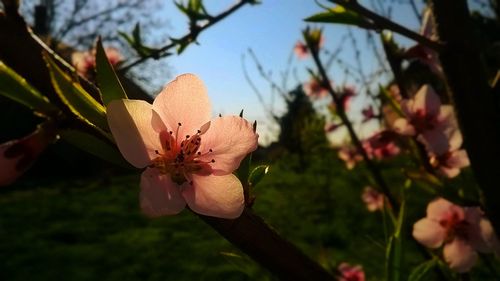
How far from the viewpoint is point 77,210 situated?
561cm

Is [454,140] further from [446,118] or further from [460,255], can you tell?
[460,255]

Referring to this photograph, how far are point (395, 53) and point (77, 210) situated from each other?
5.24 metres

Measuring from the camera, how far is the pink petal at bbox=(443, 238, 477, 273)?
33.3 inches

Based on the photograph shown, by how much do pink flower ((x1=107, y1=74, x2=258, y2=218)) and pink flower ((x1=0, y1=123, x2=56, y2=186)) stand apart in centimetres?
5

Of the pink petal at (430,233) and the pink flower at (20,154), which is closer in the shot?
the pink flower at (20,154)

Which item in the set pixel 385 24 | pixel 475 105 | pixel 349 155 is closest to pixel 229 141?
pixel 385 24

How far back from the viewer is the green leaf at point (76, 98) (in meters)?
0.31

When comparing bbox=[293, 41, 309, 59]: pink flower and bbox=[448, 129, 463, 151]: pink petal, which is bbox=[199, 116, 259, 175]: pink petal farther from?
bbox=[293, 41, 309, 59]: pink flower

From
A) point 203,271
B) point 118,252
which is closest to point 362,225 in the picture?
point 203,271

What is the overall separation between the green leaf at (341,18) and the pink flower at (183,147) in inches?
10.5

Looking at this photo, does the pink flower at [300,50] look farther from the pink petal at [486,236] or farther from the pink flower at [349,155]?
the pink petal at [486,236]

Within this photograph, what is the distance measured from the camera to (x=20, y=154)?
1.12 feet

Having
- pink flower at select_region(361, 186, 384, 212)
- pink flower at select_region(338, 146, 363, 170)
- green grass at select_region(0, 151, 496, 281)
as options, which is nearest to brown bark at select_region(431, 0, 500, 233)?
green grass at select_region(0, 151, 496, 281)

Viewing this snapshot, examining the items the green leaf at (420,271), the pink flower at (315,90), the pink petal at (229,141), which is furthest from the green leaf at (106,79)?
the pink flower at (315,90)
